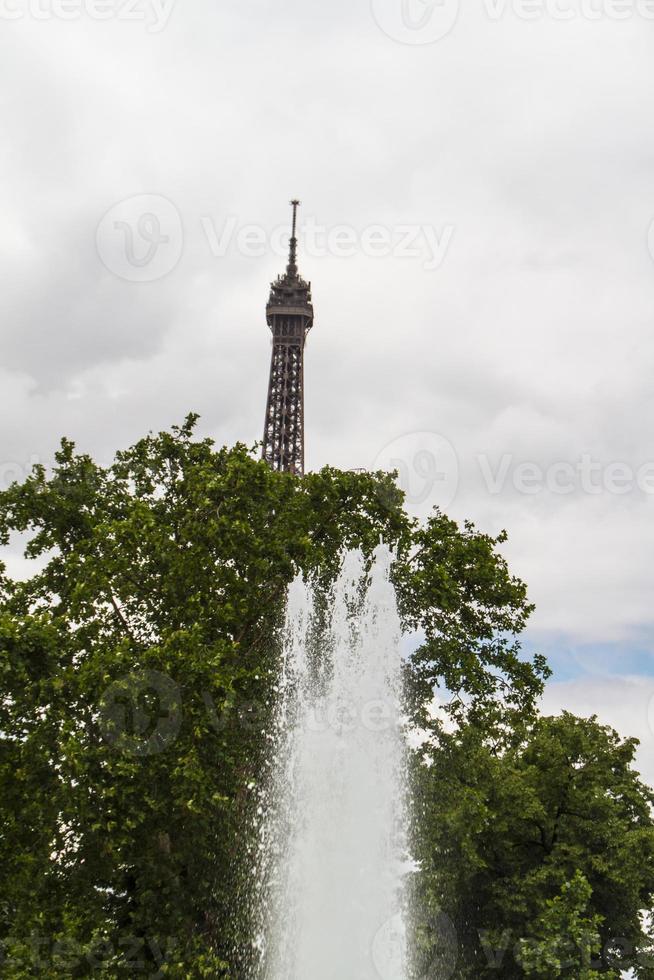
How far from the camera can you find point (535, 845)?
26.9 meters

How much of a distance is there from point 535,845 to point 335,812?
37.5 ft

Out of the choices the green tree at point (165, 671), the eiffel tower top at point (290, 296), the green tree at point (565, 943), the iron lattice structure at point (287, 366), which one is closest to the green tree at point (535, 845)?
the green tree at point (565, 943)

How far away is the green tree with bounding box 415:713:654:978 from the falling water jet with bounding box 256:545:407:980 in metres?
3.01

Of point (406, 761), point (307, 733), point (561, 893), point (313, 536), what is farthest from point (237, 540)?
point (561, 893)

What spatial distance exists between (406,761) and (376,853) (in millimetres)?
3044

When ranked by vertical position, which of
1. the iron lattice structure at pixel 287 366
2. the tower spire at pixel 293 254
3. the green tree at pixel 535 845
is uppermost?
the tower spire at pixel 293 254

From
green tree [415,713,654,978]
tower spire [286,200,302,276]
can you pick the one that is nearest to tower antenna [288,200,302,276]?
tower spire [286,200,302,276]

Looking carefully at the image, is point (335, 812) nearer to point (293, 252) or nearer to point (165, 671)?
point (165, 671)

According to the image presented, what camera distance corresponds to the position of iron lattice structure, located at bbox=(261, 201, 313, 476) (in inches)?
2886

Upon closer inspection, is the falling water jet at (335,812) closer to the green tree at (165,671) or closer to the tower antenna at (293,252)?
the green tree at (165,671)

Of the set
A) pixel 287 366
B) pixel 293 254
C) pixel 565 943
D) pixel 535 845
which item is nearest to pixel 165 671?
pixel 565 943

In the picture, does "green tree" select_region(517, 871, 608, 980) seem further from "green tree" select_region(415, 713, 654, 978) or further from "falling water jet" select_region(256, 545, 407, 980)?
"falling water jet" select_region(256, 545, 407, 980)

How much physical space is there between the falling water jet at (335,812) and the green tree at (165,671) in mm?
670

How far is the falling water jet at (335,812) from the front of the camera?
17.2 m
